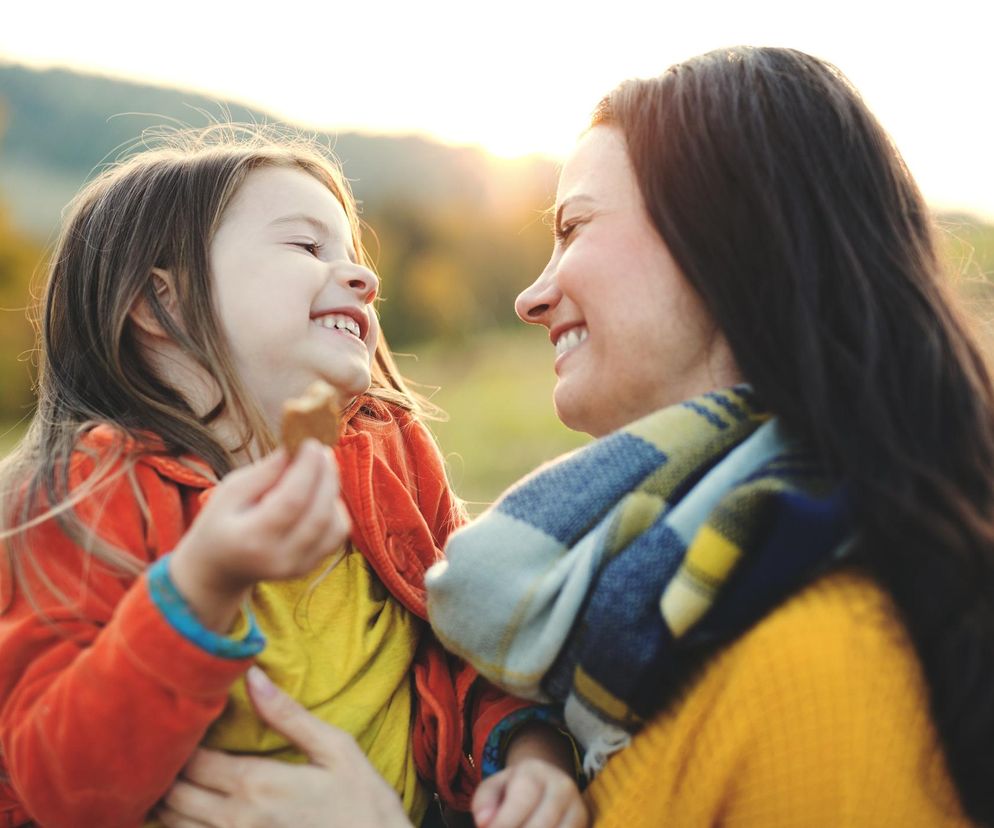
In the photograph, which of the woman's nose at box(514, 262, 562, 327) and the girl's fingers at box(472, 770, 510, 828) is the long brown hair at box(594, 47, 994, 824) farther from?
the girl's fingers at box(472, 770, 510, 828)

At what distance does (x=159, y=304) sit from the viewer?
1923 mm

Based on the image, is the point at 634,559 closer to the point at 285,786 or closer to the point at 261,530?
the point at 261,530

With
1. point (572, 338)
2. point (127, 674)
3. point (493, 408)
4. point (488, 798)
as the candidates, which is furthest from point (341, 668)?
point (493, 408)

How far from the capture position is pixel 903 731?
1313 mm

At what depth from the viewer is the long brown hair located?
52.3 inches

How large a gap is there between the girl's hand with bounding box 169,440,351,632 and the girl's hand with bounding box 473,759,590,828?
1.75 ft

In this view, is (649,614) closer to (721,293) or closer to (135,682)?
(721,293)

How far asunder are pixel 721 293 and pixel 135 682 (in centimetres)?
115

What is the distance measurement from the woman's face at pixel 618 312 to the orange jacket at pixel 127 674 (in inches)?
20.0

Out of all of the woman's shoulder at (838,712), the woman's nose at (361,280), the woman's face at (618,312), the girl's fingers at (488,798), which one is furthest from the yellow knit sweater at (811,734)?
the woman's nose at (361,280)

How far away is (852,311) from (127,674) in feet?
4.20

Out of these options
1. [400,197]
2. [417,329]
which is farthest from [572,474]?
[400,197]

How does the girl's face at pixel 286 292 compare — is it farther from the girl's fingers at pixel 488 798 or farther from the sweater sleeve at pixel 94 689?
the girl's fingers at pixel 488 798

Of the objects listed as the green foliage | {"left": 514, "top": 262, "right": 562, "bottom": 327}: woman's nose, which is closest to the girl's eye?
{"left": 514, "top": 262, "right": 562, "bottom": 327}: woman's nose
